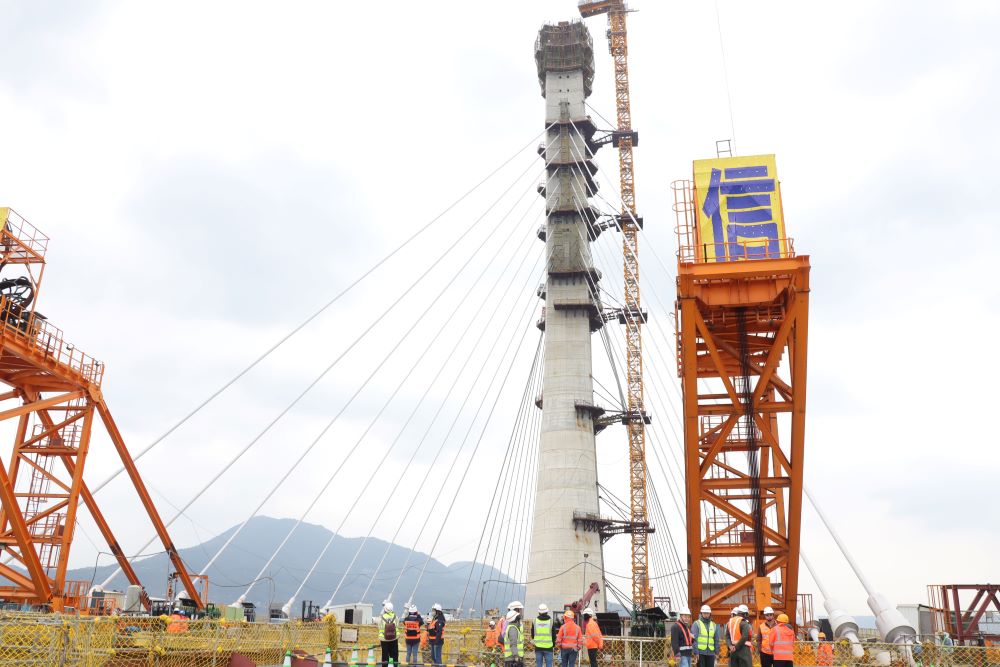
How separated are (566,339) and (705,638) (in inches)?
1370

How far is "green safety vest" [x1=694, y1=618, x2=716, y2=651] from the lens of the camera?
16.5 m

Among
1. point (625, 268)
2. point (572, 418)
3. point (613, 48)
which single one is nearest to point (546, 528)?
point (572, 418)

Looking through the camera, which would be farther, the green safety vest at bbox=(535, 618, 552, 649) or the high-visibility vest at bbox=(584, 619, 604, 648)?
the high-visibility vest at bbox=(584, 619, 604, 648)

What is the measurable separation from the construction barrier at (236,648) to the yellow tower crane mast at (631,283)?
37.6m

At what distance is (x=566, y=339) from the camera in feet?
167

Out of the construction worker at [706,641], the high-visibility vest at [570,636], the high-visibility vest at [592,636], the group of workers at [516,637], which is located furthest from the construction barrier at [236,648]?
the construction worker at [706,641]

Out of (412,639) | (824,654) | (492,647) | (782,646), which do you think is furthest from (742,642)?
(492,647)

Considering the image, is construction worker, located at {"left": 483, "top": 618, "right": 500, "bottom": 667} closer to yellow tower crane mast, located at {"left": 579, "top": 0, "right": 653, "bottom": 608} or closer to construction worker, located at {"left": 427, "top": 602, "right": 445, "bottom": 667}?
construction worker, located at {"left": 427, "top": 602, "right": 445, "bottom": 667}

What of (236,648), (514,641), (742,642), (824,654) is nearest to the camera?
(742,642)

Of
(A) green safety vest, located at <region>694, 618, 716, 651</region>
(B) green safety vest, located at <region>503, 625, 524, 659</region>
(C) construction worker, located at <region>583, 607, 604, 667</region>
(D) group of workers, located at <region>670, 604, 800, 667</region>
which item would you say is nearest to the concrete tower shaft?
(B) green safety vest, located at <region>503, 625, 524, 659</region>

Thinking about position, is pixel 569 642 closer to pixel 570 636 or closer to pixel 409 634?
pixel 570 636

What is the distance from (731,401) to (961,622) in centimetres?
→ 1309

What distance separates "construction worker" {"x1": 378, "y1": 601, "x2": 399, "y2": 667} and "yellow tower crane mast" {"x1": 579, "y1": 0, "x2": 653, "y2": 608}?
4160 cm

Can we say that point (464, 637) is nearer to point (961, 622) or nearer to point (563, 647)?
point (563, 647)
